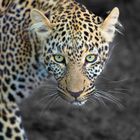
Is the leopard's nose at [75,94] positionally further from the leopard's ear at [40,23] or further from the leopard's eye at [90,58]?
the leopard's ear at [40,23]

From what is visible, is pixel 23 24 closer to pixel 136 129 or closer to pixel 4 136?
pixel 4 136

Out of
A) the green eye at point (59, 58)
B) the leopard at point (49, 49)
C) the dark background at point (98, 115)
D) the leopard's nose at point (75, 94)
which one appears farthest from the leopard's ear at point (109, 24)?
the dark background at point (98, 115)

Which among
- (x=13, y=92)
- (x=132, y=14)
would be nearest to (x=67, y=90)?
(x=13, y=92)

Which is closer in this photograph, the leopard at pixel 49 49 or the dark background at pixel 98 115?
the leopard at pixel 49 49

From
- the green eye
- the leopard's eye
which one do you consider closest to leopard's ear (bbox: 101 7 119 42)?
the leopard's eye

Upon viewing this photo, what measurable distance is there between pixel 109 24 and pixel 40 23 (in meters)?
0.72

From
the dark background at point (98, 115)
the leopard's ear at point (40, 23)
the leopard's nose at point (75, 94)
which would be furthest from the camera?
the dark background at point (98, 115)

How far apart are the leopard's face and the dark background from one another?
10.3ft

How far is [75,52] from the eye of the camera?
910cm

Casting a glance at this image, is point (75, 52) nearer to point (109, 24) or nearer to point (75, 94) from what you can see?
point (75, 94)

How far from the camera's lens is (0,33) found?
9.89 meters

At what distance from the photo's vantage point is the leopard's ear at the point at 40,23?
934 centimetres

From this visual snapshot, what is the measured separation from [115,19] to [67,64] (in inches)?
29.3

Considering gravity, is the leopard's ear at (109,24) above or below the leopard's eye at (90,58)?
above
